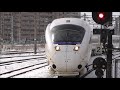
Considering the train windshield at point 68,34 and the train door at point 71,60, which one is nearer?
the train door at point 71,60

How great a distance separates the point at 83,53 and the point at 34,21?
238 centimetres

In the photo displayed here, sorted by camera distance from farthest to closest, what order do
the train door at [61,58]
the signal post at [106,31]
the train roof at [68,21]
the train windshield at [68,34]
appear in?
the train roof at [68,21] < the train windshield at [68,34] < the train door at [61,58] < the signal post at [106,31]

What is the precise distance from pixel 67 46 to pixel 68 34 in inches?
24.9

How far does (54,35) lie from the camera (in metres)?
12.5

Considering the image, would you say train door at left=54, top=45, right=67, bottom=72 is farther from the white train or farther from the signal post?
the signal post

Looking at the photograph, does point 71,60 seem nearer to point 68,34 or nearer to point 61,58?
point 61,58

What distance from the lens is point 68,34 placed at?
1234 cm

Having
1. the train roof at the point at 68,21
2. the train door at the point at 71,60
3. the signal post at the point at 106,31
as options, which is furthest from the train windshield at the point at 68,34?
the signal post at the point at 106,31

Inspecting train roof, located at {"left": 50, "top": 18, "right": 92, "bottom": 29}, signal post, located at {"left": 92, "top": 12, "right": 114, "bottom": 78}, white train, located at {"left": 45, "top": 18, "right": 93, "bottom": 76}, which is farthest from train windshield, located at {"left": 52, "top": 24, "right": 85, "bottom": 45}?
signal post, located at {"left": 92, "top": 12, "right": 114, "bottom": 78}

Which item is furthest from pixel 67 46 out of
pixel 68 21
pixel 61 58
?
pixel 68 21

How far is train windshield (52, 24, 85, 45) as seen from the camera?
12.2 meters

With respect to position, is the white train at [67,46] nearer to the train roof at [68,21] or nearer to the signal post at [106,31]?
the train roof at [68,21]

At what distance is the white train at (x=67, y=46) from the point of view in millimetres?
11844
